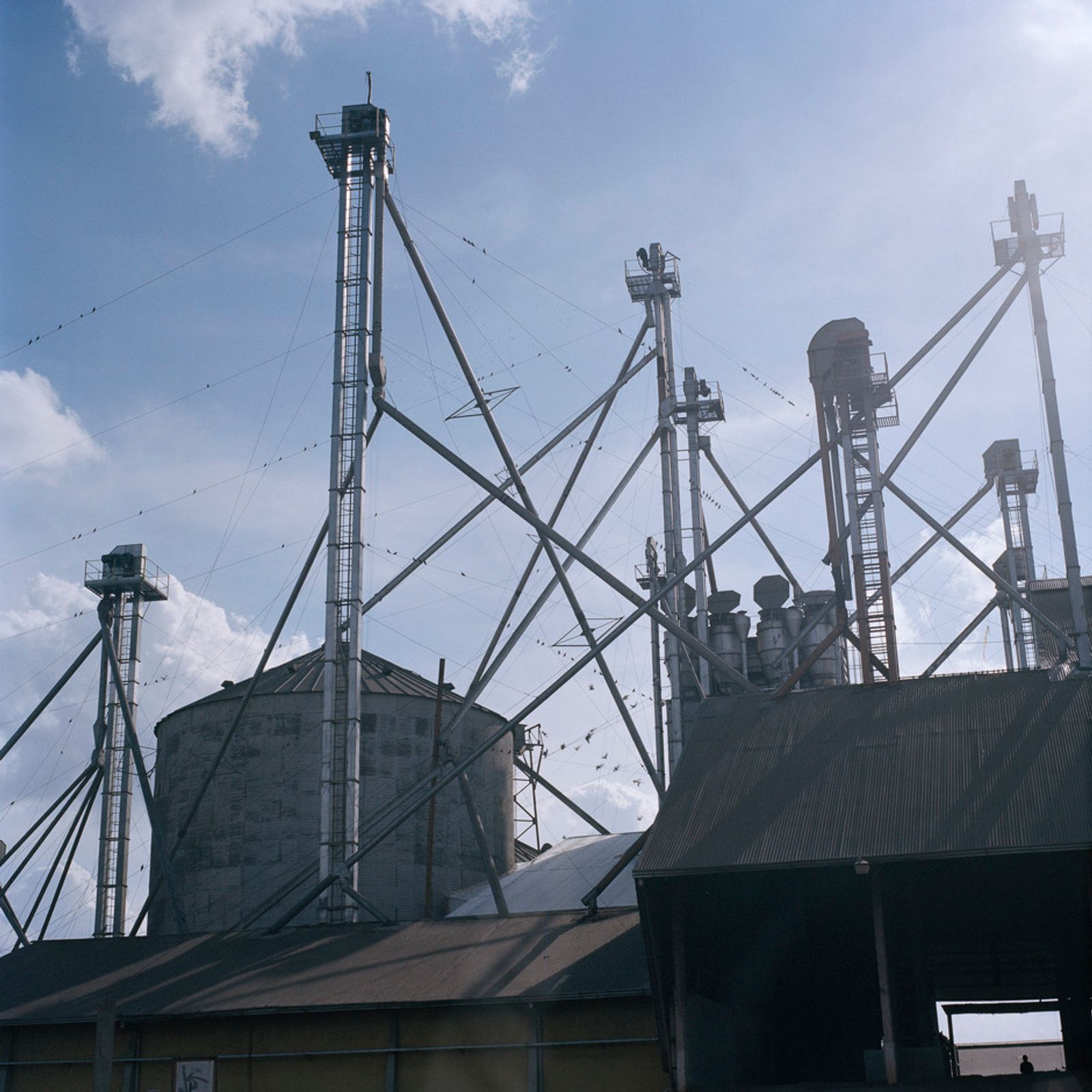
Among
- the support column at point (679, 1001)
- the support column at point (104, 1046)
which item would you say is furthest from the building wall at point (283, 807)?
the support column at point (104, 1046)

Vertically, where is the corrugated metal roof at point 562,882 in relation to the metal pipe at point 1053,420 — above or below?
below

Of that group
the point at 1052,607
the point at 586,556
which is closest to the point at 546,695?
the point at 586,556

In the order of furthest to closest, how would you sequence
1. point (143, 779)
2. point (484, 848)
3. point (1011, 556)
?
point (1011, 556) < point (143, 779) < point (484, 848)

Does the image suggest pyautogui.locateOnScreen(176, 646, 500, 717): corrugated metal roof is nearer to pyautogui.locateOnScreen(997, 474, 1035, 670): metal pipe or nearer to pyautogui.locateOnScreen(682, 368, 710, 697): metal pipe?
pyautogui.locateOnScreen(682, 368, 710, 697): metal pipe

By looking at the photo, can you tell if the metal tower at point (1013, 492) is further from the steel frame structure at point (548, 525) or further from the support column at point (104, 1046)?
the support column at point (104, 1046)

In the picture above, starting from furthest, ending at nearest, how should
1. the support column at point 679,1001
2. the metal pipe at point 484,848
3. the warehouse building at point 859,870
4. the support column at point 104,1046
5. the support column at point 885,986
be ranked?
the metal pipe at point 484,848 < the support column at point 679,1001 < the warehouse building at point 859,870 < the support column at point 885,986 < the support column at point 104,1046

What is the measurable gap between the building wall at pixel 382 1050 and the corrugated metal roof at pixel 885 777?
4.48m

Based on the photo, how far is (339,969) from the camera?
103 ft

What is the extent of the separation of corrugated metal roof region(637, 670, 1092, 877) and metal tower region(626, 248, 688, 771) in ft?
35.0

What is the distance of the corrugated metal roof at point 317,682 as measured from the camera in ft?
148

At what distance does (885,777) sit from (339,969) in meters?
13.1

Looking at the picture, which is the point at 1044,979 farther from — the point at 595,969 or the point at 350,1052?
the point at 350,1052

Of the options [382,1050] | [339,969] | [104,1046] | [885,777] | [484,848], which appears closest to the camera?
[104,1046]

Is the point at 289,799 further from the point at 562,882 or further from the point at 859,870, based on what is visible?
the point at 859,870
